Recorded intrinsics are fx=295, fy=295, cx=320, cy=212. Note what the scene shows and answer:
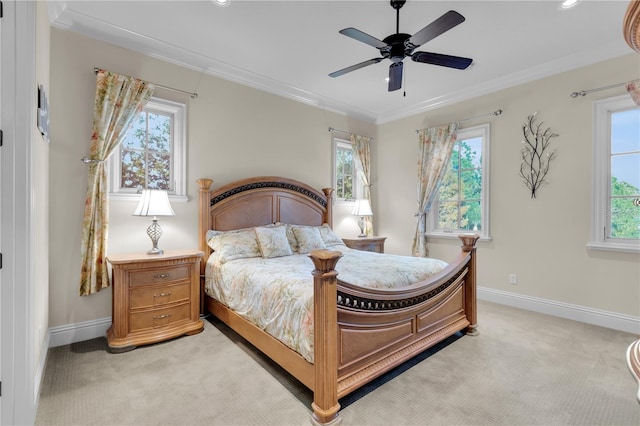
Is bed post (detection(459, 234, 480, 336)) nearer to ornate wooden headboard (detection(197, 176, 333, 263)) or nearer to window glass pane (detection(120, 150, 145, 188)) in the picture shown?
ornate wooden headboard (detection(197, 176, 333, 263))

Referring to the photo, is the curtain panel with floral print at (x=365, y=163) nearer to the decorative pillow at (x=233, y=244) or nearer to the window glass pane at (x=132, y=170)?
the decorative pillow at (x=233, y=244)

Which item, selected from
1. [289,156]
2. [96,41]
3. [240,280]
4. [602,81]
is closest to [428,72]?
[602,81]

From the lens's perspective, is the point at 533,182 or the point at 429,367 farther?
the point at 533,182

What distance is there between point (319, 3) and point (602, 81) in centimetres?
311

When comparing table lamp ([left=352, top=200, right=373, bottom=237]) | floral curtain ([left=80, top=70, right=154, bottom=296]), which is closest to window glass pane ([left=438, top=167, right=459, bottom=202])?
table lamp ([left=352, top=200, right=373, bottom=237])

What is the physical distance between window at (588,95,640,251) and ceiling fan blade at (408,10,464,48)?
2.43 metres

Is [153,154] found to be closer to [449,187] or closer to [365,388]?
[365,388]

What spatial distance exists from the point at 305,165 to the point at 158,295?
8.67 feet

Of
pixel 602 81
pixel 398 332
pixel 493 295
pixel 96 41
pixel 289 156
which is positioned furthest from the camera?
pixel 289 156

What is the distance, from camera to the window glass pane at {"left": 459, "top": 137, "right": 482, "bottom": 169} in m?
4.19

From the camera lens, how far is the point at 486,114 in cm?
399

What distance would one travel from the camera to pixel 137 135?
312 cm

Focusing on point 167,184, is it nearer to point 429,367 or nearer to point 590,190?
point 429,367

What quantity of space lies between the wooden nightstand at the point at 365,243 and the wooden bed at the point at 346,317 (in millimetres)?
1381
